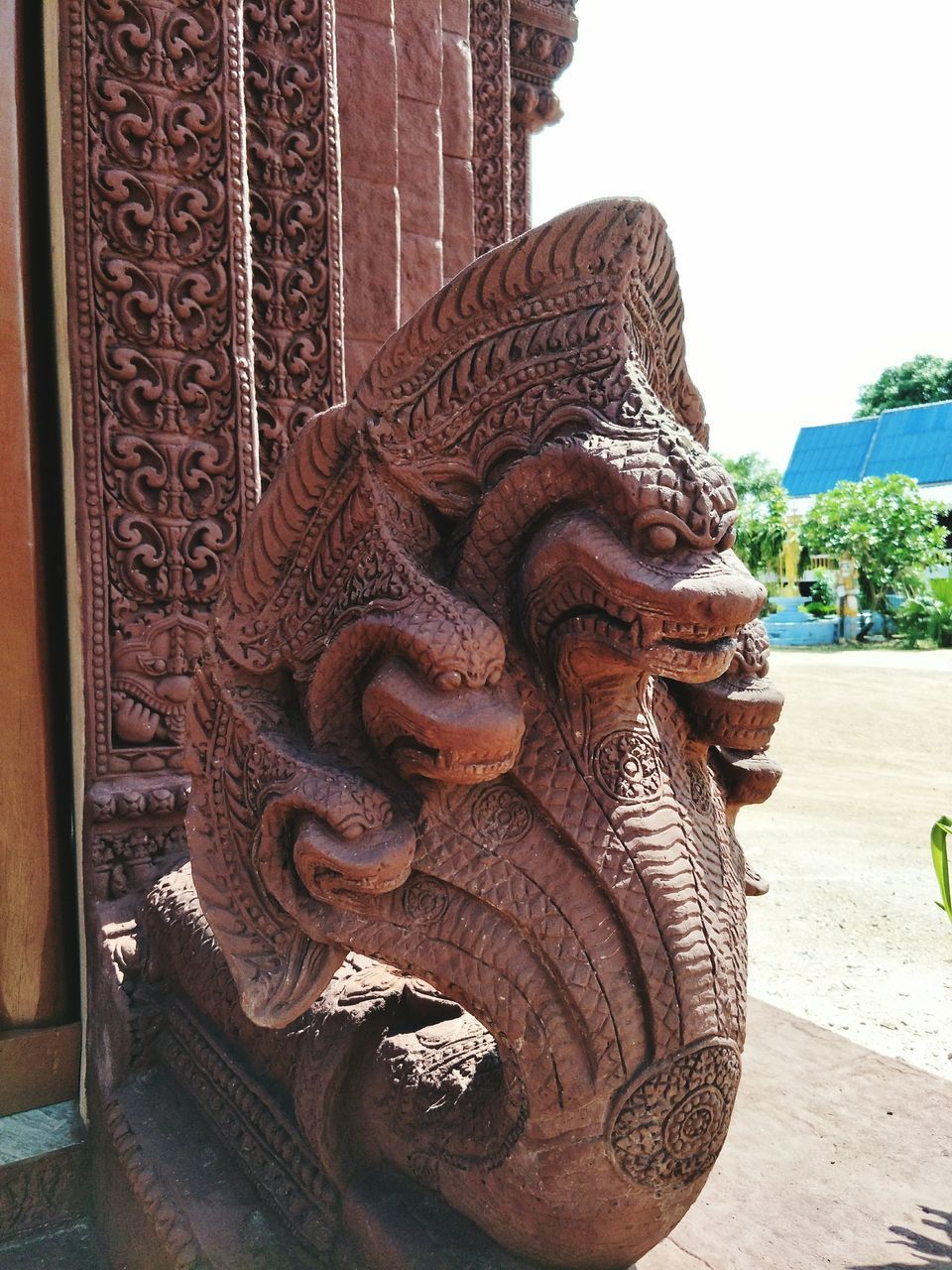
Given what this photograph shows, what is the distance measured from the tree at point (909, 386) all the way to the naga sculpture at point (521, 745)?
34558 mm

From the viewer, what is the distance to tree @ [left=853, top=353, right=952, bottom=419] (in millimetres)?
32125

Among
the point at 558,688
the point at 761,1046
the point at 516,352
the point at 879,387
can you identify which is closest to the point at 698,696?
the point at 558,688

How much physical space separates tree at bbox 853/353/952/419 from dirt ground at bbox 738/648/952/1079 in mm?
26998

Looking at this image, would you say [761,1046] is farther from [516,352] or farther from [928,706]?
[928,706]

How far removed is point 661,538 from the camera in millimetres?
864

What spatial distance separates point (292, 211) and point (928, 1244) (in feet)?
6.57

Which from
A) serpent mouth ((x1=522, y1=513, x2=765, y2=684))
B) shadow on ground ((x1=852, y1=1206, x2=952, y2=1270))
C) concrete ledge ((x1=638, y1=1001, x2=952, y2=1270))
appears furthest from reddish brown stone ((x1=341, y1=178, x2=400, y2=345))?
shadow on ground ((x1=852, y1=1206, x2=952, y2=1270))

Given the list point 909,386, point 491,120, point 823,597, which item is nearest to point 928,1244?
point 491,120

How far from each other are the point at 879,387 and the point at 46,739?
3719 cm

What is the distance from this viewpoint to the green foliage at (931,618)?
1655 cm

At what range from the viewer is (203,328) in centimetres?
176

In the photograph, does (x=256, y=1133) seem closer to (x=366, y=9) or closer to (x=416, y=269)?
(x=416, y=269)

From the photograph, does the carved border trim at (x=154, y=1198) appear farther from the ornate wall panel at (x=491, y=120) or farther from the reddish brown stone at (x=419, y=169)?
the ornate wall panel at (x=491, y=120)

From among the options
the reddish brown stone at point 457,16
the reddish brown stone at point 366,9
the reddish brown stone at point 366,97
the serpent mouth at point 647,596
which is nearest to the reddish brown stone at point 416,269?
the reddish brown stone at point 366,97
